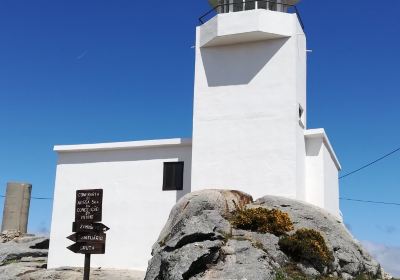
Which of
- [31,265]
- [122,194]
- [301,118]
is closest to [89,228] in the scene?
[122,194]

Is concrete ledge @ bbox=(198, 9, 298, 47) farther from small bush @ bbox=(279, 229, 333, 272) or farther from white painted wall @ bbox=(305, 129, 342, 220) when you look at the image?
small bush @ bbox=(279, 229, 333, 272)

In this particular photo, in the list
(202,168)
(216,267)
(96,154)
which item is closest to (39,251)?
(96,154)

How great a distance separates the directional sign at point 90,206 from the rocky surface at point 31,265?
6.22 metres

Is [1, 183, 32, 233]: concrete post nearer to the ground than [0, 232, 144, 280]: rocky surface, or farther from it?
farther from it

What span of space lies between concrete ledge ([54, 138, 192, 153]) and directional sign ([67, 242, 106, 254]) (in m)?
9.68

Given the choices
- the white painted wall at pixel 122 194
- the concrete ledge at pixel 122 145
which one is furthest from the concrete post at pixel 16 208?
the concrete ledge at pixel 122 145

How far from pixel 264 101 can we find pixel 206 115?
2.84 m

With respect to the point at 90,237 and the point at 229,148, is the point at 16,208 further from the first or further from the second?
the point at 90,237

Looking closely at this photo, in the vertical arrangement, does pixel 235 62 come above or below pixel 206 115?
above

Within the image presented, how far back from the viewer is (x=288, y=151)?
23.5 metres

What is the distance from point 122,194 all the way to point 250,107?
7.65 meters

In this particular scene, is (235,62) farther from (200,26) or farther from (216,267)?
(216,267)

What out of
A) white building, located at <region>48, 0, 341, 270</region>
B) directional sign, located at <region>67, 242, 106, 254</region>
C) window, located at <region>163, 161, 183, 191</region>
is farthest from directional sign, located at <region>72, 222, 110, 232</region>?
window, located at <region>163, 161, 183, 191</region>

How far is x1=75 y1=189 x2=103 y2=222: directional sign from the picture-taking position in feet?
56.4
